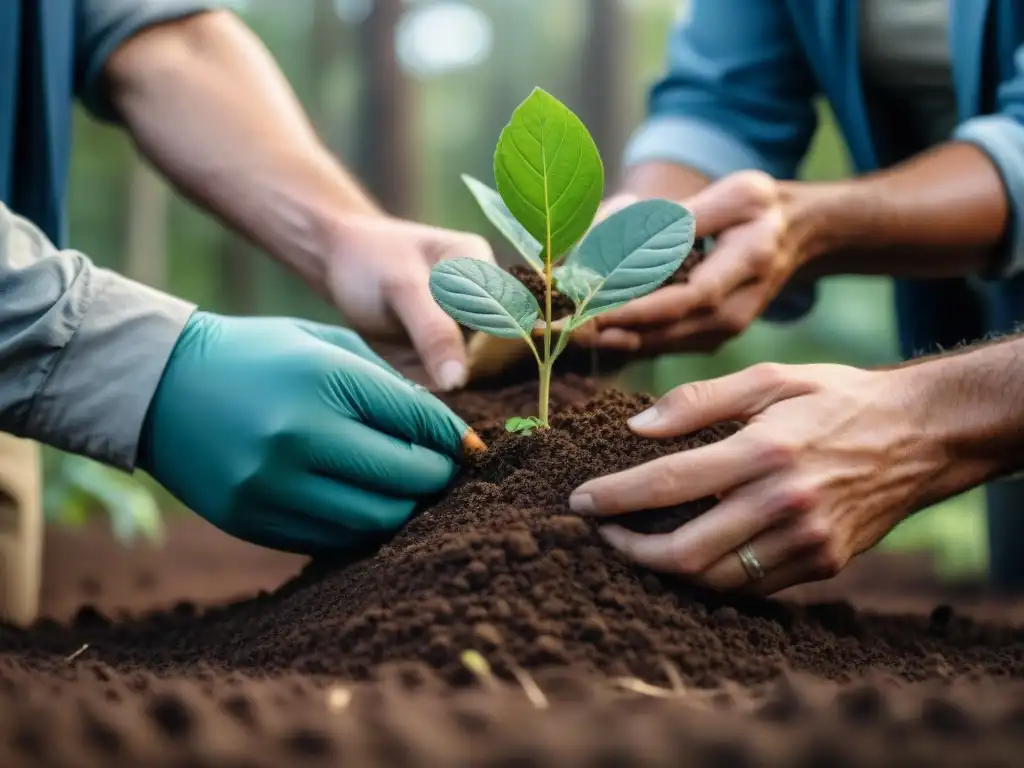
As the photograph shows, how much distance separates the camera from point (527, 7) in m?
7.51

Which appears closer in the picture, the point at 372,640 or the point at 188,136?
the point at 372,640

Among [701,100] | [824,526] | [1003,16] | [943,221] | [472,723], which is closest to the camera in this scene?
[472,723]

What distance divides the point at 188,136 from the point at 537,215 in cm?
94

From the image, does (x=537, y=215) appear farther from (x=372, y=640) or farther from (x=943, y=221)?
(x=943, y=221)

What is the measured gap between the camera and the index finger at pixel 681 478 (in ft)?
2.74

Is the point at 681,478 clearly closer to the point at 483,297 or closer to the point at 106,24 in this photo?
the point at 483,297

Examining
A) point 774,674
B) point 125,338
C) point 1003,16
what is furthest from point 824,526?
point 1003,16

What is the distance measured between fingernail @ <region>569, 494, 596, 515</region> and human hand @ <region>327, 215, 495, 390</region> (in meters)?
0.35

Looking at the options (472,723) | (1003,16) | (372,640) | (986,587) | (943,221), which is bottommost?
(986,587)

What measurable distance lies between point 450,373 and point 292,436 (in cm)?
25

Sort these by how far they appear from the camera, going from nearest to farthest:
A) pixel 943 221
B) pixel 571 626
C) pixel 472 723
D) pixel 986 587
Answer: pixel 472 723
pixel 571 626
pixel 943 221
pixel 986 587

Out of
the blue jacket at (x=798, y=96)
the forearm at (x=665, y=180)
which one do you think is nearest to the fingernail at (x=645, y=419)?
the forearm at (x=665, y=180)

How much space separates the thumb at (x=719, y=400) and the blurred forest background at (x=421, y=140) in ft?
12.3

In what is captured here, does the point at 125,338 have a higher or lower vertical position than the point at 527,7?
lower
